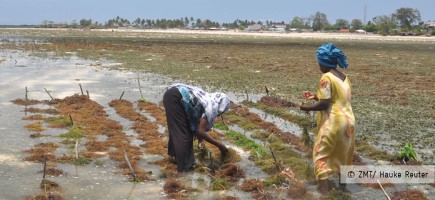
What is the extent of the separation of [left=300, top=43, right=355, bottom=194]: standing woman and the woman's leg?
1.79 meters

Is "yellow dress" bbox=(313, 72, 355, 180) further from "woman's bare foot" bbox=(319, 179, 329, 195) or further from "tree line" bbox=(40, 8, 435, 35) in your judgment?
"tree line" bbox=(40, 8, 435, 35)

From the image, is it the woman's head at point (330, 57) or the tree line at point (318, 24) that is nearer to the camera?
the woman's head at point (330, 57)

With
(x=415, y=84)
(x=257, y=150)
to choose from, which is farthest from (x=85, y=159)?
(x=415, y=84)

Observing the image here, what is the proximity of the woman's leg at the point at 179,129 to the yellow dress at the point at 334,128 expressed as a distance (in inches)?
72.1

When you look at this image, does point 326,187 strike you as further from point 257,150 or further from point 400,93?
point 400,93

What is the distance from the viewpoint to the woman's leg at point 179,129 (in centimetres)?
618

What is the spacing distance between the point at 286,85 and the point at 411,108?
15.4ft

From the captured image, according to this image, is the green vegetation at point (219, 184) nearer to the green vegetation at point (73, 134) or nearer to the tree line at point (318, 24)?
the green vegetation at point (73, 134)

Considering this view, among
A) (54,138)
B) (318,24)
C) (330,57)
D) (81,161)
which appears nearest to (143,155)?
(81,161)

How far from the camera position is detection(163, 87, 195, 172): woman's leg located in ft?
20.3

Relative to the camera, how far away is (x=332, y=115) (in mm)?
5117

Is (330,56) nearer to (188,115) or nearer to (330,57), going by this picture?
(330,57)

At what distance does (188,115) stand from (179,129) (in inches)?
9.0

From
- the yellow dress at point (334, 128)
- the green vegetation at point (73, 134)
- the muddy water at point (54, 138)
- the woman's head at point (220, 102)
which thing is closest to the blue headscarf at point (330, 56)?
the yellow dress at point (334, 128)
